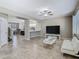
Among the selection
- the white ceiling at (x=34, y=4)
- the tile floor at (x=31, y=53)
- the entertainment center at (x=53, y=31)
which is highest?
the white ceiling at (x=34, y=4)

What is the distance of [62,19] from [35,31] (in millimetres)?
3897

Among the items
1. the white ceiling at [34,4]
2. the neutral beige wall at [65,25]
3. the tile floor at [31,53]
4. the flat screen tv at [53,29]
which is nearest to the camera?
the tile floor at [31,53]

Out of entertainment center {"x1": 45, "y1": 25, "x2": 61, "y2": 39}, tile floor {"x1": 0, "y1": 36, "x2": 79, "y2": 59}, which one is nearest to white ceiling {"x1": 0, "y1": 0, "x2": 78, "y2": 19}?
tile floor {"x1": 0, "y1": 36, "x2": 79, "y2": 59}

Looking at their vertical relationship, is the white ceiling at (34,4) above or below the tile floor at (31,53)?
above

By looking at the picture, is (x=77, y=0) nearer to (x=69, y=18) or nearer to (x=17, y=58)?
(x=17, y=58)

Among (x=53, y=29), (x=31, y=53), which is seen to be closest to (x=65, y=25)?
(x=53, y=29)

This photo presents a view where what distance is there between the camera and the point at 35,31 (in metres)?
10.1

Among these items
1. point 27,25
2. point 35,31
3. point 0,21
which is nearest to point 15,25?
point 35,31

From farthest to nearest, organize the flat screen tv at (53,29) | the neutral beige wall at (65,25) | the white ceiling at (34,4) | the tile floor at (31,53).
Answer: the flat screen tv at (53,29)
the neutral beige wall at (65,25)
the white ceiling at (34,4)
the tile floor at (31,53)

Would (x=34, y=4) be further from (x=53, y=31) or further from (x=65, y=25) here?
(x=65, y=25)

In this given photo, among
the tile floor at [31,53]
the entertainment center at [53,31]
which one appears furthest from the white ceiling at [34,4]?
the entertainment center at [53,31]

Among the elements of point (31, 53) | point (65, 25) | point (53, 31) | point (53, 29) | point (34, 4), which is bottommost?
point (31, 53)

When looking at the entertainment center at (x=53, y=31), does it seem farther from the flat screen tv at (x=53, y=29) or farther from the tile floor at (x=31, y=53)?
the tile floor at (x=31, y=53)

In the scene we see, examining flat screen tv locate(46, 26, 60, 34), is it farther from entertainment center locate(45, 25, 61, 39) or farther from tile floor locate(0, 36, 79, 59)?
tile floor locate(0, 36, 79, 59)
